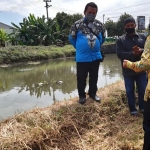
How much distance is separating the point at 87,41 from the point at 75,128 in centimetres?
131

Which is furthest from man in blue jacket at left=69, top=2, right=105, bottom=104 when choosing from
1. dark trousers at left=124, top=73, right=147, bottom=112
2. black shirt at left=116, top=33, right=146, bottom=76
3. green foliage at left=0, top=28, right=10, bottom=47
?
green foliage at left=0, top=28, right=10, bottom=47

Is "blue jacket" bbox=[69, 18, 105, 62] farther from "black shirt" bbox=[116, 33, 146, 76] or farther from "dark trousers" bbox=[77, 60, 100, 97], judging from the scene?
"black shirt" bbox=[116, 33, 146, 76]

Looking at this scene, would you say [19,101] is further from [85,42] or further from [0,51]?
[0,51]

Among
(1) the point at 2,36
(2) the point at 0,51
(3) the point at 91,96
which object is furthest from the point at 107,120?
(1) the point at 2,36

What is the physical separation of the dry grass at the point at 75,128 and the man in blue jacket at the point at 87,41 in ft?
1.25

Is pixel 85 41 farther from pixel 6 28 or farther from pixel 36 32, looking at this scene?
pixel 6 28

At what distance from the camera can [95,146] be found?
2.58 m

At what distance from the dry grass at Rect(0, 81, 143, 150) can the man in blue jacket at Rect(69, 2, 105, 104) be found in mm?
380

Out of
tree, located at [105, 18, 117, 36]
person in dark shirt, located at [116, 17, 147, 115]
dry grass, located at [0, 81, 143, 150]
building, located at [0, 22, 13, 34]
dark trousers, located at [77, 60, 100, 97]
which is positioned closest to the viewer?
dry grass, located at [0, 81, 143, 150]

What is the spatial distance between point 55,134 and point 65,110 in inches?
24.3

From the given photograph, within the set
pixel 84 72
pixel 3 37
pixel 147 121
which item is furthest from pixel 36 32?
pixel 147 121

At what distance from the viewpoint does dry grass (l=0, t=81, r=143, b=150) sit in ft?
8.09

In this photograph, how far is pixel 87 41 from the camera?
3.37 meters

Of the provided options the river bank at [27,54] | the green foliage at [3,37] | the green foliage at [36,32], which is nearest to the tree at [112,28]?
the green foliage at [36,32]
